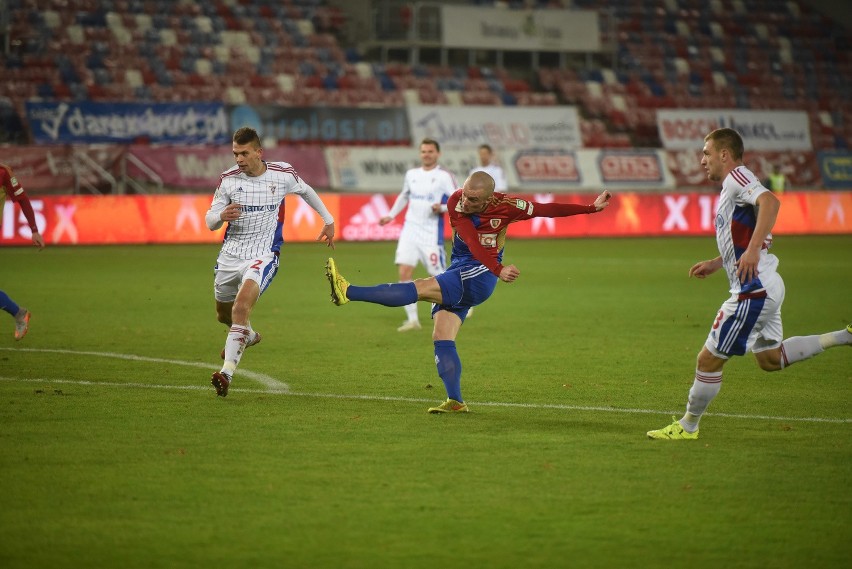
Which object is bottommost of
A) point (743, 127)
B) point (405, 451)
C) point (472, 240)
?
point (405, 451)

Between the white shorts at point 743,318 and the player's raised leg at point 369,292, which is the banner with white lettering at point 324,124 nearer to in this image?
the player's raised leg at point 369,292

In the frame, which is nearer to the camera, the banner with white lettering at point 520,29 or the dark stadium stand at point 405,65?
the dark stadium stand at point 405,65

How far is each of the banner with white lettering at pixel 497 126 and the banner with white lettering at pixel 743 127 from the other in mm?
3517

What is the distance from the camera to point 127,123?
30922mm

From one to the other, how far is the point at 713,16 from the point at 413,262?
3361cm

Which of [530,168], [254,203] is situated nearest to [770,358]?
[254,203]

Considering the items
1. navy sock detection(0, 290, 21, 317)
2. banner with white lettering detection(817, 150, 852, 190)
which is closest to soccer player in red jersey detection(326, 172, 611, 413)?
navy sock detection(0, 290, 21, 317)

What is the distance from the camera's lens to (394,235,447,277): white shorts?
15.2 meters

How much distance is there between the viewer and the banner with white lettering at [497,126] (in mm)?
35438

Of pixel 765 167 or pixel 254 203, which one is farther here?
pixel 765 167

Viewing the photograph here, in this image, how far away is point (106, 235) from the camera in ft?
89.4

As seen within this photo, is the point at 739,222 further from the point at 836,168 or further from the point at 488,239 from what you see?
the point at 836,168

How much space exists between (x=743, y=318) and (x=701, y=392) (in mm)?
551

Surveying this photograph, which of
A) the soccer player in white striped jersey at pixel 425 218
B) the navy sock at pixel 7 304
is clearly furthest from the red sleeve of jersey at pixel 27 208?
the soccer player in white striped jersey at pixel 425 218
